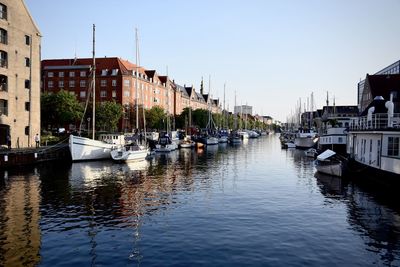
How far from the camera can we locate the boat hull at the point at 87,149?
51.2 m

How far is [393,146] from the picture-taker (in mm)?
31516

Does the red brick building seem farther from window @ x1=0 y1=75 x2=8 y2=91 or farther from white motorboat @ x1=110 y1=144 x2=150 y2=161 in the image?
window @ x1=0 y1=75 x2=8 y2=91

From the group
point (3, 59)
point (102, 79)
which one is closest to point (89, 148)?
point (3, 59)

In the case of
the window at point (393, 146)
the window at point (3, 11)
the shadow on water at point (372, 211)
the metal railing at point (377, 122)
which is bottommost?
the shadow on water at point (372, 211)

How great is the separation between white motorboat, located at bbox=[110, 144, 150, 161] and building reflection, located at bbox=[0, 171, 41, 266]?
61.4 feet

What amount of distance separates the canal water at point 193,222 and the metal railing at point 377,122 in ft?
19.5

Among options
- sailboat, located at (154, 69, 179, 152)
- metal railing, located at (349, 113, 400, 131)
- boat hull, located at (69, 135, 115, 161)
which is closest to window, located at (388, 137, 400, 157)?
metal railing, located at (349, 113, 400, 131)

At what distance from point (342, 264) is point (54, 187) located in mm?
25403

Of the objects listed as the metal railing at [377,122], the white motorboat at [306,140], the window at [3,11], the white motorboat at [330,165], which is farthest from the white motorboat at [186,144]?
the window at [3,11]

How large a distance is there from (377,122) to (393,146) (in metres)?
8.89

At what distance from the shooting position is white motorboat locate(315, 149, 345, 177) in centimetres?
4081

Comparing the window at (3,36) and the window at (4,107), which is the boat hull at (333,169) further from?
the window at (3,36)

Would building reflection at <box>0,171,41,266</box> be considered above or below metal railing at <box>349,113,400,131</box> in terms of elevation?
below

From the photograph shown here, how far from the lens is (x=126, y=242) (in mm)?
17734
